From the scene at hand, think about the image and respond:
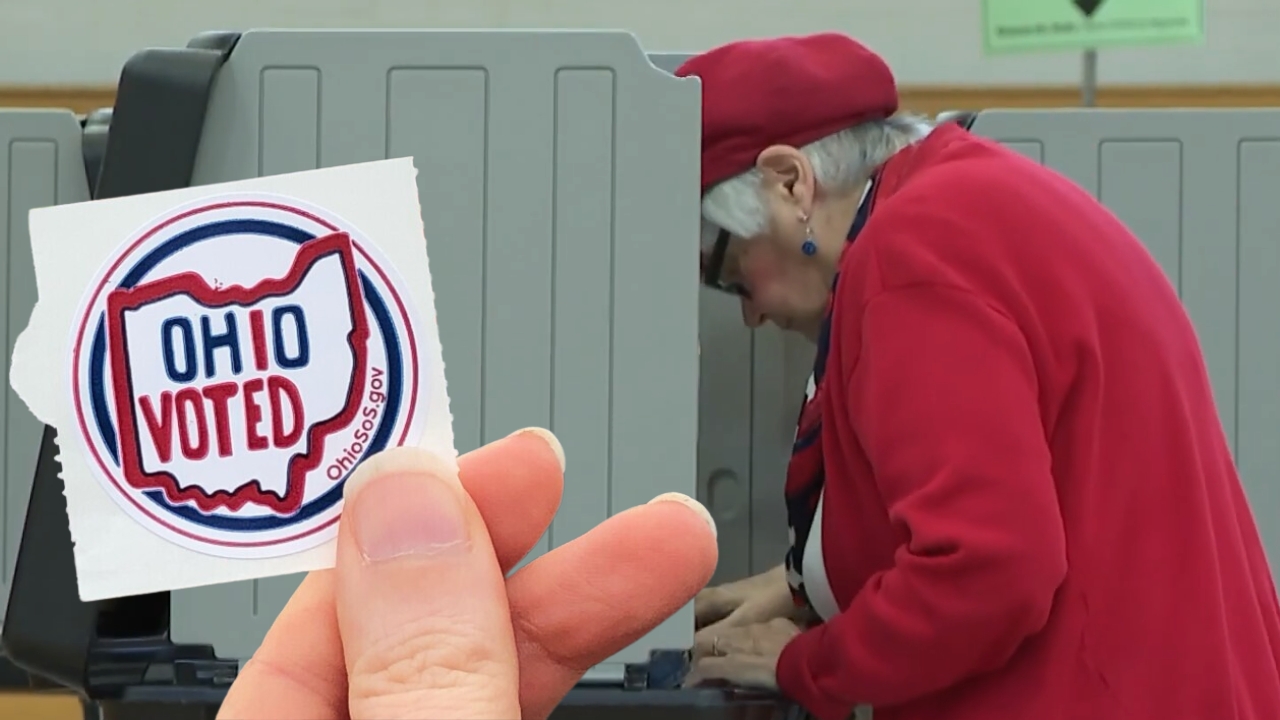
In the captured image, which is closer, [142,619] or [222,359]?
[222,359]

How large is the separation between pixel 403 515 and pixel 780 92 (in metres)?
0.55

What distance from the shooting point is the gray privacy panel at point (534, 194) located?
62 cm

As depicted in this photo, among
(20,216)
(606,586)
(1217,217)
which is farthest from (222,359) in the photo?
(1217,217)

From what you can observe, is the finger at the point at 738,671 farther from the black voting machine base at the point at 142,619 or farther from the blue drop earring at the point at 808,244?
the blue drop earring at the point at 808,244

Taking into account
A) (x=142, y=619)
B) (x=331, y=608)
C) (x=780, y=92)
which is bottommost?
(x=142, y=619)

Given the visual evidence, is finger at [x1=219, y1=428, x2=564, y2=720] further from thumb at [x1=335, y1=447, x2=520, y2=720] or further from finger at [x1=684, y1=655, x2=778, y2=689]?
finger at [x1=684, y1=655, x2=778, y2=689]

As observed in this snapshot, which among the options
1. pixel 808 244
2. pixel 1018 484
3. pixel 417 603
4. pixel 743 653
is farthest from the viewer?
pixel 808 244

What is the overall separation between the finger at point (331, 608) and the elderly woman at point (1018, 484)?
12.6 inches

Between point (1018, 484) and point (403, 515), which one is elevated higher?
point (403, 515)

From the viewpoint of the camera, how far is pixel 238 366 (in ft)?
1.08

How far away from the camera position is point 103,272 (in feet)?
1.08

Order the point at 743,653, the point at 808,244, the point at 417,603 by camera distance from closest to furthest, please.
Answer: the point at 417,603, the point at 743,653, the point at 808,244

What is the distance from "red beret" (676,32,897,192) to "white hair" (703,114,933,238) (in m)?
0.01

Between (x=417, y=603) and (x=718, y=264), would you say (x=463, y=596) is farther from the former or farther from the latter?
(x=718, y=264)
